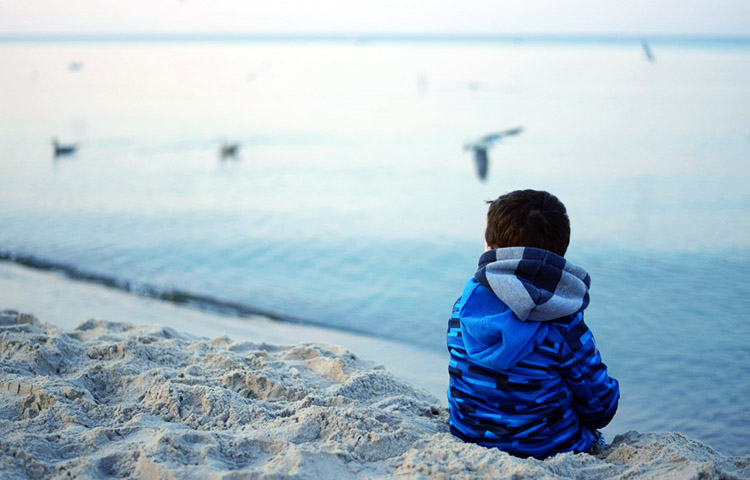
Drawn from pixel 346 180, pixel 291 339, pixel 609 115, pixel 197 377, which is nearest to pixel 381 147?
pixel 346 180

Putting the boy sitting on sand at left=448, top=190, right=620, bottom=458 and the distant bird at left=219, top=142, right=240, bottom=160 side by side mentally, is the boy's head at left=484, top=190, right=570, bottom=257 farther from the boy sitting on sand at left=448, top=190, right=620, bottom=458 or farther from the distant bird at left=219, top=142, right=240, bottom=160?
the distant bird at left=219, top=142, right=240, bottom=160

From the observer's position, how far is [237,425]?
3059mm

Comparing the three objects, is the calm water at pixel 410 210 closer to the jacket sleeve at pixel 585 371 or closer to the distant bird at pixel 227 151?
the distant bird at pixel 227 151

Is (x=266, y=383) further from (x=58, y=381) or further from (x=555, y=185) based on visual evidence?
(x=555, y=185)

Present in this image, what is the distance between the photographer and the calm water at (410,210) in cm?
640

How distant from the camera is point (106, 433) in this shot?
2879mm

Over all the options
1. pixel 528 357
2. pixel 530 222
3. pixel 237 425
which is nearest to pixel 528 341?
pixel 528 357

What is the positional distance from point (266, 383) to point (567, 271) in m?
1.68

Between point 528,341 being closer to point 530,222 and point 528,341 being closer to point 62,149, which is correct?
point 530,222

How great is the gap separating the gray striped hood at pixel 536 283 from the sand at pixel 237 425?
1.85 feet

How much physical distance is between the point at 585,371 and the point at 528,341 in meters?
0.26

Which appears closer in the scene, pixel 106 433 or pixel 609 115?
pixel 106 433

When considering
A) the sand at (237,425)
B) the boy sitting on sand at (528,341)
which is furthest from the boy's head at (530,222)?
the sand at (237,425)

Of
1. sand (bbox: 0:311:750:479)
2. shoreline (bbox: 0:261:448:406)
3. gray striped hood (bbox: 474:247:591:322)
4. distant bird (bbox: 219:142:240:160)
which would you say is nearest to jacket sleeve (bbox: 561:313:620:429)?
gray striped hood (bbox: 474:247:591:322)
